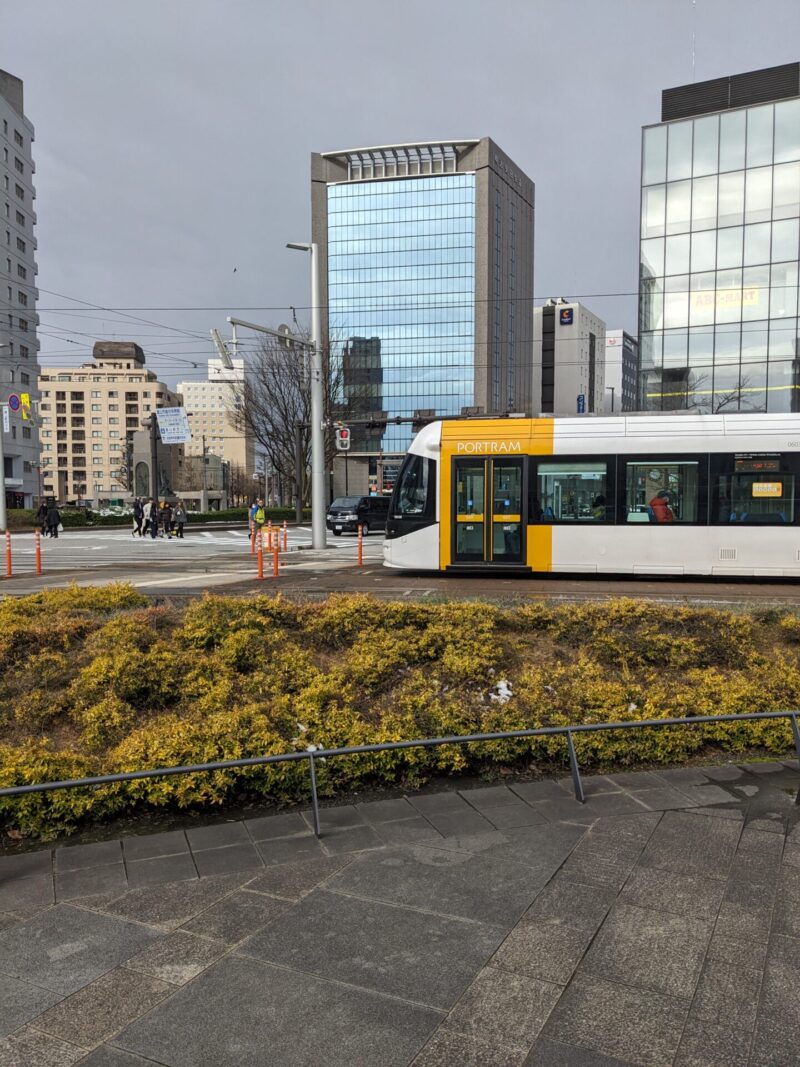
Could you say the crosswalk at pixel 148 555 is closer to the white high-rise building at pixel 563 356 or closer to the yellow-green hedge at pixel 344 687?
the yellow-green hedge at pixel 344 687

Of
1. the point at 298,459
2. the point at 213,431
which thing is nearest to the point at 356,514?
the point at 298,459

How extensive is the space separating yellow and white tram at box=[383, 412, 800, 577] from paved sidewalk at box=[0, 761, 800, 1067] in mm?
9967

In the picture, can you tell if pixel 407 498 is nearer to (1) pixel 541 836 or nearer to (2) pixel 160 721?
(2) pixel 160 721

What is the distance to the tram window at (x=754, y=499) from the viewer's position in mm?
13516

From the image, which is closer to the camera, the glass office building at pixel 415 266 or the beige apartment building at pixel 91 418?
the glass office building at pixel 415 266

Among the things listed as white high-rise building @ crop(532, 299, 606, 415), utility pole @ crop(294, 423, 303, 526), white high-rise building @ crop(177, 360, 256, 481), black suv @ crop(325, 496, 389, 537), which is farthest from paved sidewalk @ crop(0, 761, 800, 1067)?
white high-rise building @ crop(177, 360, 256, 481)

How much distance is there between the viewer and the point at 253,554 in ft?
81.6

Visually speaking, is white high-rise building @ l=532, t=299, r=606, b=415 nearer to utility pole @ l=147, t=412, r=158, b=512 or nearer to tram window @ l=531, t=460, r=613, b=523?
utility pole @ l=147, t=412, r=158, b=512

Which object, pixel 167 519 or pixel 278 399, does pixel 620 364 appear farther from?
pixel 167 519

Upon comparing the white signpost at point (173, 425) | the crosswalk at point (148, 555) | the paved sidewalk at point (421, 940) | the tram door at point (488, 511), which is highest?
the white signpost at point (173, 425)

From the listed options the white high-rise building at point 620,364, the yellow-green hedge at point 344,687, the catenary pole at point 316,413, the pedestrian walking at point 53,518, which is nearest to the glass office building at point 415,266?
the white high-rise building at point 620,364

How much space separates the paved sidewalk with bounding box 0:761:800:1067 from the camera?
97.3 inches

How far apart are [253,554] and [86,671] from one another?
19.3 m

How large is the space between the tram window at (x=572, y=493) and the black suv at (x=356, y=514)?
2362cm
